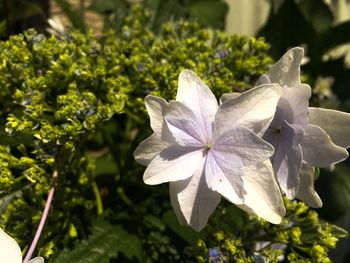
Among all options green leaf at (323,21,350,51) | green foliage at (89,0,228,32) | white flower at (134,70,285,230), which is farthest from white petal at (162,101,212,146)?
green leaf at (323,21,350,51)

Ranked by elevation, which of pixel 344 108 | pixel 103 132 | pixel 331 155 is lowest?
pixel 344 108

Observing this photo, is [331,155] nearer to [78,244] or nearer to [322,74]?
[78,244]

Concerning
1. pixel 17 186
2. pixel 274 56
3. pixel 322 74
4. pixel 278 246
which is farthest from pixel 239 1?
pixel 17 186

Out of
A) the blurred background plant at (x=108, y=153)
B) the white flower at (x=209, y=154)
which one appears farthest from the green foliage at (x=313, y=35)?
the white flower at (x=209, y=154)

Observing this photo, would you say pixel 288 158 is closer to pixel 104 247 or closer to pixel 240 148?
pixel 240 148

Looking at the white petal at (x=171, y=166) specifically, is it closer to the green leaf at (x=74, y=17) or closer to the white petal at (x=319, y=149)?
the white petal at (x=319, y=149)

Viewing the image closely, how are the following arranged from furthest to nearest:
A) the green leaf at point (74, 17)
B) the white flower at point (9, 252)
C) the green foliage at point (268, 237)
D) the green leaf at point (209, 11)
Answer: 1. the green leaf at point (209, 11)
2. the green leaf at point (74, 17)
3. the green foliage at point (268, 237)
4. the white flower at point (9, 252)

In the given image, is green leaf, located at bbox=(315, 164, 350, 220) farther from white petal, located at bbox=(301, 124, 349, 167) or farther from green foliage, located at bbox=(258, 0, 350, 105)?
white petal, located at bbox=(301, 124, 349, 167)
